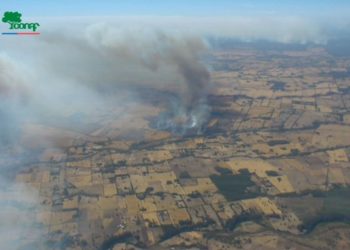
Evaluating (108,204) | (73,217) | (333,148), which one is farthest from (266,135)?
(73,217)

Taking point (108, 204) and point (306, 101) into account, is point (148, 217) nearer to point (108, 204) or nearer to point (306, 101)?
point (108, 204)

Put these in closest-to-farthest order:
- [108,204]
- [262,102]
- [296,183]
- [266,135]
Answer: [108,204] < [296,183] < [266,135] < [262,102]

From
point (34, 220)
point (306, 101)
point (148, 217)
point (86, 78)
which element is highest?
point (86, 78)


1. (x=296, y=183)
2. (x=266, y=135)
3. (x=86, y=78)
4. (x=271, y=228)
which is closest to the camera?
(x=271, y=228)

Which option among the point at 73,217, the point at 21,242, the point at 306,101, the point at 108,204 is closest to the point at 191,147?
the point at 108,204

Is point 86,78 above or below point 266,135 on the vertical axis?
above

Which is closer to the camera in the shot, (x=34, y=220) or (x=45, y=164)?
(x=34, y=220)

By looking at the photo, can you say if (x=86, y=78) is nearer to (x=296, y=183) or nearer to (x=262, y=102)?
(x=262, y=102)

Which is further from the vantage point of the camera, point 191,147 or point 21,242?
point 191,147

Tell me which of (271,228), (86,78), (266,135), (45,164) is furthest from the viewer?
(86,78)
